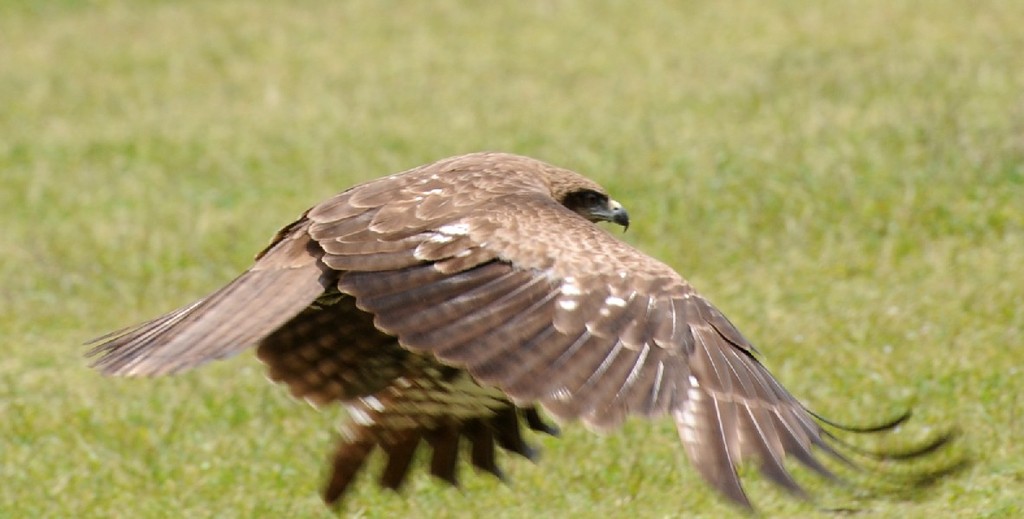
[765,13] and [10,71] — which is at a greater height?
[765,13]

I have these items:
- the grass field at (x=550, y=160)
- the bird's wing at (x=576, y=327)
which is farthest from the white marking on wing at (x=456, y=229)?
the grass field at (x=550, y=160)

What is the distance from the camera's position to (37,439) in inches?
318

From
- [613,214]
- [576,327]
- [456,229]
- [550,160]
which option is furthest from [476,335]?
[550,160]

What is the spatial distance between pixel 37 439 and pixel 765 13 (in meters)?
9.49

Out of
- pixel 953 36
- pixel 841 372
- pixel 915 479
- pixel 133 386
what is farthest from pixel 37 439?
pixel 953 36

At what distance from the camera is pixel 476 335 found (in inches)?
207

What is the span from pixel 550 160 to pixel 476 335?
23.6ft

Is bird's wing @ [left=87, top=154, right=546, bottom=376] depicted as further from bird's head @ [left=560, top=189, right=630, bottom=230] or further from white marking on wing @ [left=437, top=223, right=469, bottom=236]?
bird's head @ [left=560, top=189, right=630, bottom=230]

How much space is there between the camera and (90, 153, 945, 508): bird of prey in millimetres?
5074

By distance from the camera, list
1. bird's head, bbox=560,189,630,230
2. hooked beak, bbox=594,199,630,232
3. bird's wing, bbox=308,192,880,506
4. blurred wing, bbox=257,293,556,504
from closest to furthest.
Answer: bird's wing, bbox=308,192,880,506, blurred wing, bbox=257,293,556,504, bird's head, bbox=560,189,630,230, hooked beak, bbox=594,199,630,232

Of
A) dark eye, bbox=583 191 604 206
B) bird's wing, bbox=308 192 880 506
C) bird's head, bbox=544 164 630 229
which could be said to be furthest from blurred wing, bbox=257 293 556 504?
dark eye, bbox=583 191 604 206

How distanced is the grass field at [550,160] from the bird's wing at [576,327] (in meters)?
0.59

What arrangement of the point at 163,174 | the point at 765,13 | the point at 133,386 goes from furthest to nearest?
the point at 765,13 < the point at 163,174 < the point at 133,386

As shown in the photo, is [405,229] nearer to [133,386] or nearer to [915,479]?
[915,479]
